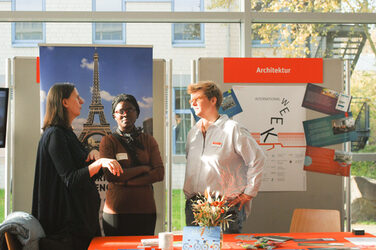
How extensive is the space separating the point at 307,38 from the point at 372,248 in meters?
2.97

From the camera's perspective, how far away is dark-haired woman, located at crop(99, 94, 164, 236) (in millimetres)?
4137

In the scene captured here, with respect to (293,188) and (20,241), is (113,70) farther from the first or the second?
(293,188)

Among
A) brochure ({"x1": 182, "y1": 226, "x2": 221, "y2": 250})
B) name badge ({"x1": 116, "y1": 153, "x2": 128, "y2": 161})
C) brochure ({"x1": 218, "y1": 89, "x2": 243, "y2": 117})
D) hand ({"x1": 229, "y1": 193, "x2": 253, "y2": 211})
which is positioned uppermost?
brochure ({"x1": 218, "y1": 89, "x2": 243, "y2": 117})

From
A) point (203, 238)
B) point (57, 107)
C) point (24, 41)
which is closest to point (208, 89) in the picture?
point (57, 107)

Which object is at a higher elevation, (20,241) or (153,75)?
(153,75)

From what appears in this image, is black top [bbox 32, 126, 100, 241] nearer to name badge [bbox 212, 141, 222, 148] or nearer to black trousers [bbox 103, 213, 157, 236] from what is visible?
black trousers [bbox 103, 213, 157, 236]

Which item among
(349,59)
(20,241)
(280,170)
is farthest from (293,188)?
(20,241)

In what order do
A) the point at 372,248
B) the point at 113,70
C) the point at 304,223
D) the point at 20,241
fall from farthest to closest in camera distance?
the point at 113,70 → the point at 304,223 → the point at 20,241 → the point at 372,248

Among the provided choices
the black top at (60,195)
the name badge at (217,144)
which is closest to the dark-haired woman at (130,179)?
the black top at (60,195)

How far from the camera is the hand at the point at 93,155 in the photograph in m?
4.07

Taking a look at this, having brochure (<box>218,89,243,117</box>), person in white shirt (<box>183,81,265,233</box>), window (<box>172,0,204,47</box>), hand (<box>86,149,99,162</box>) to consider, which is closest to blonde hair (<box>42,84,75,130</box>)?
hand (<box>86,149,99,162</box>)

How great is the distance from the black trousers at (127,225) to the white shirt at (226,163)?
0.49 m

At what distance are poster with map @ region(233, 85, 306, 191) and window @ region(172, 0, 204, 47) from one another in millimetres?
920

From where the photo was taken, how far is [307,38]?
538cm
